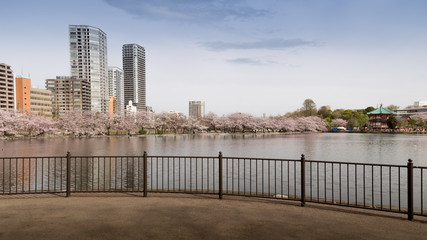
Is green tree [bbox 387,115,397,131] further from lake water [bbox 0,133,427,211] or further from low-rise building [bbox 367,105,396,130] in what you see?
lake water [bbox 0,133,427,211]

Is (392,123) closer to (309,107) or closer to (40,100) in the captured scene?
(309,107)

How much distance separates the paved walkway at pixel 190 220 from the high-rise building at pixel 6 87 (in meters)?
173

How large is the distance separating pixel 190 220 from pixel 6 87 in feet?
600

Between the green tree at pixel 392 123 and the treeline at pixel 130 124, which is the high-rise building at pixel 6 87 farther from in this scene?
the green tree at pixel 392 123

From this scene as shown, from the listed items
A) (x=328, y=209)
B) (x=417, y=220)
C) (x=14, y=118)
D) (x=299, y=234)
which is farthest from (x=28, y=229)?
(x=14, y=118)

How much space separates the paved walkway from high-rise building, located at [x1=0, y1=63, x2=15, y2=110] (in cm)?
17306

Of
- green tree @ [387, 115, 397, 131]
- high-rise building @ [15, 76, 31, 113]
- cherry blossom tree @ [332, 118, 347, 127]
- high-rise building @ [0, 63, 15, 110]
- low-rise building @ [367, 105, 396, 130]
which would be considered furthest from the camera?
high-rise building @ [15, 76, 31, 113]

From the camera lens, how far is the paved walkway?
6550mm

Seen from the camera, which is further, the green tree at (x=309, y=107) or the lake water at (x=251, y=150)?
the green tree at (x=309, y=107)

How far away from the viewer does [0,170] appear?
82.5 ft

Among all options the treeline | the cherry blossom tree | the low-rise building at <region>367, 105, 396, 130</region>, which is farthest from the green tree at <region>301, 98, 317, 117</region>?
the low-rise building at <region>367, 105, 396, 130</region>

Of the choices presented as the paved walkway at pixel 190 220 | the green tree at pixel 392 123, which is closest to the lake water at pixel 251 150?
the paved walkway at pixel 190 220

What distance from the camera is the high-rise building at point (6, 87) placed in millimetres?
154125

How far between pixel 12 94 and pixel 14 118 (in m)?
103
